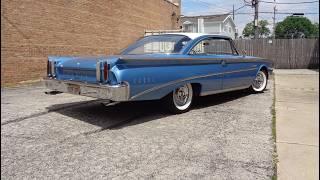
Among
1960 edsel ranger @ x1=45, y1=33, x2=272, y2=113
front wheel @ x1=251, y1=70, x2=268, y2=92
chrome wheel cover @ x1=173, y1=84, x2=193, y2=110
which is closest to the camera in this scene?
1960 edsel ranger @ x1=45, y1=33, x2=272, y2=113

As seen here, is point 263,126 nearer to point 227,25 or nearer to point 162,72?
point 162,72

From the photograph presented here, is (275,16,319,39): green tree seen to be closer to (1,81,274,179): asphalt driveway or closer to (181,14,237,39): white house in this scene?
(181,14,237,39): white house

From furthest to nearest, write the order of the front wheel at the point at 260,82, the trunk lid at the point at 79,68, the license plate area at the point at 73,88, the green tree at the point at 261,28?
the green tree at the point at 261,28
the front wheel at the point at 260,82
the license plate area at the point at 73,88
the trunk lid at the point at 79,68

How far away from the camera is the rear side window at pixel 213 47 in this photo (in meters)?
7.49

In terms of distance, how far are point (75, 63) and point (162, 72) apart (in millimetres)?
1352

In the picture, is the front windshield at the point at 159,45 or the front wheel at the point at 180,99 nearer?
the front wheel at the point at 180,99

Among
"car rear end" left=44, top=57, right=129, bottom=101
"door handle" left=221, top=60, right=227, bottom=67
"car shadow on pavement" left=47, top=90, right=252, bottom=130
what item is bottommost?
"car shadow on pavement" left=47, top=90, right=252, bottom=130

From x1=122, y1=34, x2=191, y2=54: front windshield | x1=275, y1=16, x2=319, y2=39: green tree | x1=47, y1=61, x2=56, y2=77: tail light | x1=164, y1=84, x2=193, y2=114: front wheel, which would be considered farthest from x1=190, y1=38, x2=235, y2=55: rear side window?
x1=275, y1=16, x2=319, y2=39: green tree

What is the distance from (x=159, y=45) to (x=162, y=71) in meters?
1.26

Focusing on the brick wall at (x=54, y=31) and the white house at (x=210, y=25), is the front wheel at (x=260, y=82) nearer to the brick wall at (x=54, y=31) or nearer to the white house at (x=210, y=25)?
the brick wall at (x=54, y=31)

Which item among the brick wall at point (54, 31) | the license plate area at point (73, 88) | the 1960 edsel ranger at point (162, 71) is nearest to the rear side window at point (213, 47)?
the 1960 edsel ranger at point (162, 71)

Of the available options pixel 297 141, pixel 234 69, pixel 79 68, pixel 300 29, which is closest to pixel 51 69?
pixel 79 68

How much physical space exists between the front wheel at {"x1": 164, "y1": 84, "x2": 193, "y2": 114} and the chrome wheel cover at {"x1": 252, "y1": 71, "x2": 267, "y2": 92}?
2862 millimetres

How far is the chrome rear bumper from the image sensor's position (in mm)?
5617
